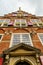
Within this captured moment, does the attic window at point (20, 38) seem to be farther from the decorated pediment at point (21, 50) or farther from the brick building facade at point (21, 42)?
the decorated pediment at point (21, 50)

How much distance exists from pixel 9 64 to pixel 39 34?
650 centimetres

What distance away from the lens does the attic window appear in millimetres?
13780

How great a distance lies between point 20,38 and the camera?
1470cm

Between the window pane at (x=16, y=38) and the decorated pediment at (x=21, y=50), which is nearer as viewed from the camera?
the decorated pediment at (x=21, y=50)

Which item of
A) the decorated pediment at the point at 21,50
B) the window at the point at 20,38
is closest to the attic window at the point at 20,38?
the window at the point at 20,38

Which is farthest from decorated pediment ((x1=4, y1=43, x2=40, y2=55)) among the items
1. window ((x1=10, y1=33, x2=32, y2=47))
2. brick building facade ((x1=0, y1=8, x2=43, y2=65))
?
window ((x1=10, y1=33, x2=32, y2=47))

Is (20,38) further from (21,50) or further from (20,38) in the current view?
(21,50)

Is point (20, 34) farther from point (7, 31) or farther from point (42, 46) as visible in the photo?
point (42, 46)

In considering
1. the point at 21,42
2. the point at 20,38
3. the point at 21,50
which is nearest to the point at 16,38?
the point at 20,38

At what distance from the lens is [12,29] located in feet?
56.2

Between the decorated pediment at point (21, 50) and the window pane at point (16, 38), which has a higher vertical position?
the decorated pediment at point (21, 50)

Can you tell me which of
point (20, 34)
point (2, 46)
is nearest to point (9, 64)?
point (2, 46)

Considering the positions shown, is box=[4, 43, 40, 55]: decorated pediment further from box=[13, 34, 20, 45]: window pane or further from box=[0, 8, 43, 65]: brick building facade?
box=[13, 34, 20, 45]: window pane

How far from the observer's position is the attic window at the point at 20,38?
13.8 metres
